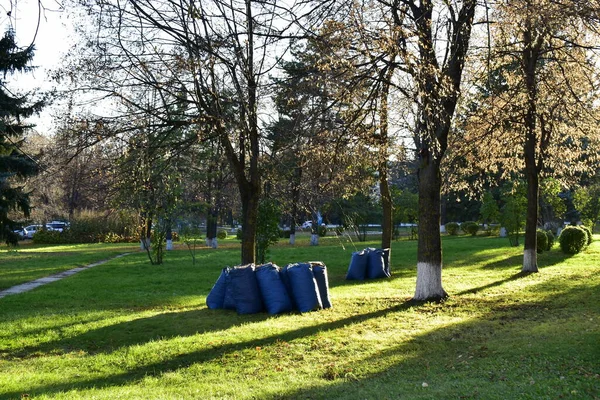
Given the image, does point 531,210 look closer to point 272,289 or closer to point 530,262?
point 530,262

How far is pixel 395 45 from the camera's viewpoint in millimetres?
7914

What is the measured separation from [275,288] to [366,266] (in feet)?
21.9

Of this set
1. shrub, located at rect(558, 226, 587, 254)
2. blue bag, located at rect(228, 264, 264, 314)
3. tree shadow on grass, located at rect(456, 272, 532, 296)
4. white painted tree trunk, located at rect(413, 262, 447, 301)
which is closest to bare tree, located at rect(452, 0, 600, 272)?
tree shadow on grass, located at rect(456, 272, 532, 296)

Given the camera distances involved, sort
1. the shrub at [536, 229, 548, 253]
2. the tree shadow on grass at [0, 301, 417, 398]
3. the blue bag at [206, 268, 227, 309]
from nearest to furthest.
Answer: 1. the tree shadow on grass at [0, 301, 417, 398]
2. the blue bag at [206, 268, 227, 309]
3. the shrub at [536, 229, 548, 253]

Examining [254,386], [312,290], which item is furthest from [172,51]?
[254,386]

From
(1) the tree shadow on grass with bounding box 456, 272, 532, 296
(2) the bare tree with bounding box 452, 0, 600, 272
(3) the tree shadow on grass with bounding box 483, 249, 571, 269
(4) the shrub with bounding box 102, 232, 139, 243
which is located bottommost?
(1) the tree shadow on grass with bounding box 456, 272, 532, 296

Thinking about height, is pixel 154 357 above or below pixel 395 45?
below

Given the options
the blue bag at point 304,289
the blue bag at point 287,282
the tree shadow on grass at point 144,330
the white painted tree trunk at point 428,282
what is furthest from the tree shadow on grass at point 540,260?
the tree shadow on grass at point 144,330

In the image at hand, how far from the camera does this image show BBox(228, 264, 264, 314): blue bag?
10.9 metres

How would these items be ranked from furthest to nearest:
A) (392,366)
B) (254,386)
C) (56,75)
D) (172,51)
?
(172,51) → (56,75) → (392,366) → (254,386)

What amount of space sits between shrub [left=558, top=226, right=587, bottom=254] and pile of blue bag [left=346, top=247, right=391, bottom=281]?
9.39 meters

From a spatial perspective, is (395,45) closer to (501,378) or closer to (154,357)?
(501,378)

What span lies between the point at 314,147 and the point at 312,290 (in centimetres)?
296

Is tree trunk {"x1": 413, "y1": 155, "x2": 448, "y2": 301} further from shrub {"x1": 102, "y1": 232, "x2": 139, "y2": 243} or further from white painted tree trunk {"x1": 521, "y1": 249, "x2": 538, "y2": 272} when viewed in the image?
shrub {"x1": 102, "y1": 232, "x2": 139, "y2": 243}
